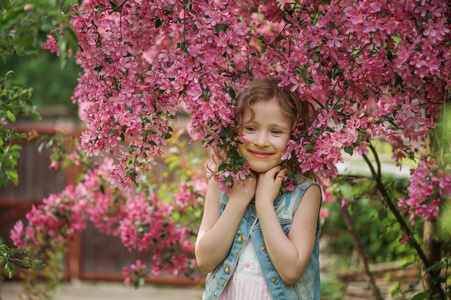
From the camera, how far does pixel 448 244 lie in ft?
9.04

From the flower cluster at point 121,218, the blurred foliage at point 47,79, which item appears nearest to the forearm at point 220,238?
the flower cluster at point 121,218

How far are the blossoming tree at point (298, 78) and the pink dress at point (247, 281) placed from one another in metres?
0.30

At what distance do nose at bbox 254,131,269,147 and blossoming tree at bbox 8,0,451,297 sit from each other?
0.10 metres

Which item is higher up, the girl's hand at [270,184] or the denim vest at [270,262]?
the girl's hand at [270,184]

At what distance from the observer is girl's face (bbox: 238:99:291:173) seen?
2158 millimetres

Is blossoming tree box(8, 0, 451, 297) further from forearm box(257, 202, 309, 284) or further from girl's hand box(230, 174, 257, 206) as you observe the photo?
forearm box(257, 202, 309, 284)

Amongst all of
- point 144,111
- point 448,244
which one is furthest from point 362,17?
point 448,244

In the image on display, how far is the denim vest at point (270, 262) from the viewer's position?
2.07m

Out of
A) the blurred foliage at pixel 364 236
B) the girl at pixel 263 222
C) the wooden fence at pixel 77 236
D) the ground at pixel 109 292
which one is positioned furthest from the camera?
the wooden fence at pixel 77 236

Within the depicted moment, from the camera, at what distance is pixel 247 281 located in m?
2.11

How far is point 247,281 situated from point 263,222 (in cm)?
24

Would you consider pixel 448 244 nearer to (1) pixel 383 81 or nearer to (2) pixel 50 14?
(1) pixel 383 81

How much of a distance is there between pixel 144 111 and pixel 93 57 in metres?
0.31

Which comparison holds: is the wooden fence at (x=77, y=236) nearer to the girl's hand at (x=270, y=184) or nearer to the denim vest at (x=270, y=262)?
the denim vest at (x=270, y=262)
